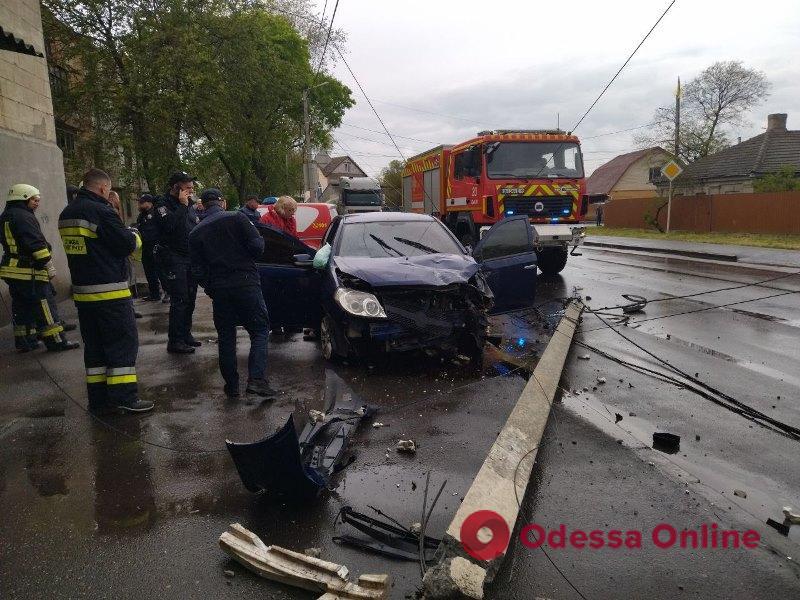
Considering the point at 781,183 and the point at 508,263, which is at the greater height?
the point at 781,183

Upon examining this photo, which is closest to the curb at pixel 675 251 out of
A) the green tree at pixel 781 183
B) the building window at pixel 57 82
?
the green tree at pixel 781 183

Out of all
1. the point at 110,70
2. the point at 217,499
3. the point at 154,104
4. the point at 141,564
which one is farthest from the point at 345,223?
the point at 110,70

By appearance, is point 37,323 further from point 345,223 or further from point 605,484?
point 605,484

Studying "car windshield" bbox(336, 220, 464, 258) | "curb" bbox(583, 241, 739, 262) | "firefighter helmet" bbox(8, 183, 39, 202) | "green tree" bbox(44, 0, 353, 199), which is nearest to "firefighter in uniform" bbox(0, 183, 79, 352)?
"firefighter helmet" bbox(8, 183, 39, 202)

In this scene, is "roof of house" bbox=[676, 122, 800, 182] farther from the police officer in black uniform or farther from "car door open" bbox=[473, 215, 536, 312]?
the police officer in black uniform

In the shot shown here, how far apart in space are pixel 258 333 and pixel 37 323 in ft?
11.7

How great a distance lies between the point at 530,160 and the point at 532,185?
2.06 ft

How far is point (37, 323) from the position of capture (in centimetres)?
721

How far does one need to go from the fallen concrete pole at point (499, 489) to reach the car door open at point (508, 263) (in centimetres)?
154

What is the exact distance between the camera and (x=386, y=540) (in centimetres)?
294

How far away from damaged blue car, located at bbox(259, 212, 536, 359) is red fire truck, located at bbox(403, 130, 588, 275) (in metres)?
5.52

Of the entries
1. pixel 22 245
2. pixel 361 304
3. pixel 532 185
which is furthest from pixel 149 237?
pixel 532 185

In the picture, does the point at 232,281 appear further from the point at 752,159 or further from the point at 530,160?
the point at 752,159

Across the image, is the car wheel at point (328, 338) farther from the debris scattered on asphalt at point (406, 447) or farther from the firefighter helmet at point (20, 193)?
the firefighter helmet at point (20, 193)
